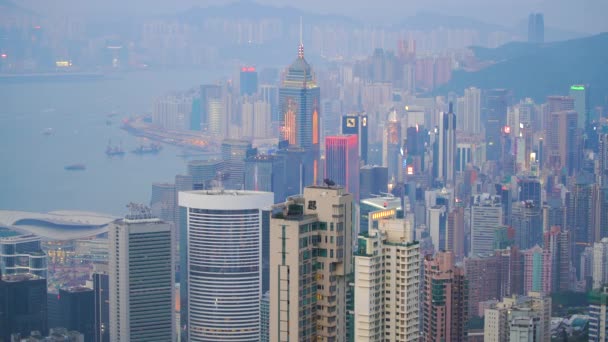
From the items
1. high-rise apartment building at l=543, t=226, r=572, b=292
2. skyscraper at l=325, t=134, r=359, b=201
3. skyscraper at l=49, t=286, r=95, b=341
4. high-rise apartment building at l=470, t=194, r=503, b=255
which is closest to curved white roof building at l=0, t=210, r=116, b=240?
skyscraper at l=49, t=286, r=95, b=341

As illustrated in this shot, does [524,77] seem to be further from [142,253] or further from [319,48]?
[142,253]

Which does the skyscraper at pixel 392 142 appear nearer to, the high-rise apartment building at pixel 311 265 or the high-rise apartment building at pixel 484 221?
the high-rise apartment building at pixel 484 221

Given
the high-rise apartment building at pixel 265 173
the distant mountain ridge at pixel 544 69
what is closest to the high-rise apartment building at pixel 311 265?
the high-rise apartment building at pixel 265 173

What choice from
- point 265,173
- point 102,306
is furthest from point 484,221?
point 102,306

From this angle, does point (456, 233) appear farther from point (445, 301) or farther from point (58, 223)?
point (445, 301)

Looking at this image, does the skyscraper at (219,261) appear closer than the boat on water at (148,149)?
Yes

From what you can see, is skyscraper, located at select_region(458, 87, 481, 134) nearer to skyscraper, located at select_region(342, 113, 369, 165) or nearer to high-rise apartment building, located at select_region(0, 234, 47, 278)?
skyscraper, located at select_region(342, 113, 369, 165)

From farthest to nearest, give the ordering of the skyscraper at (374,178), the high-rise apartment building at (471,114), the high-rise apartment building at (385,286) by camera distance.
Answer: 1. the high-rise apartment building at (471,114)
2. the skyscraper at (374,178)
3. the high-rise apartment building at (385,286)
